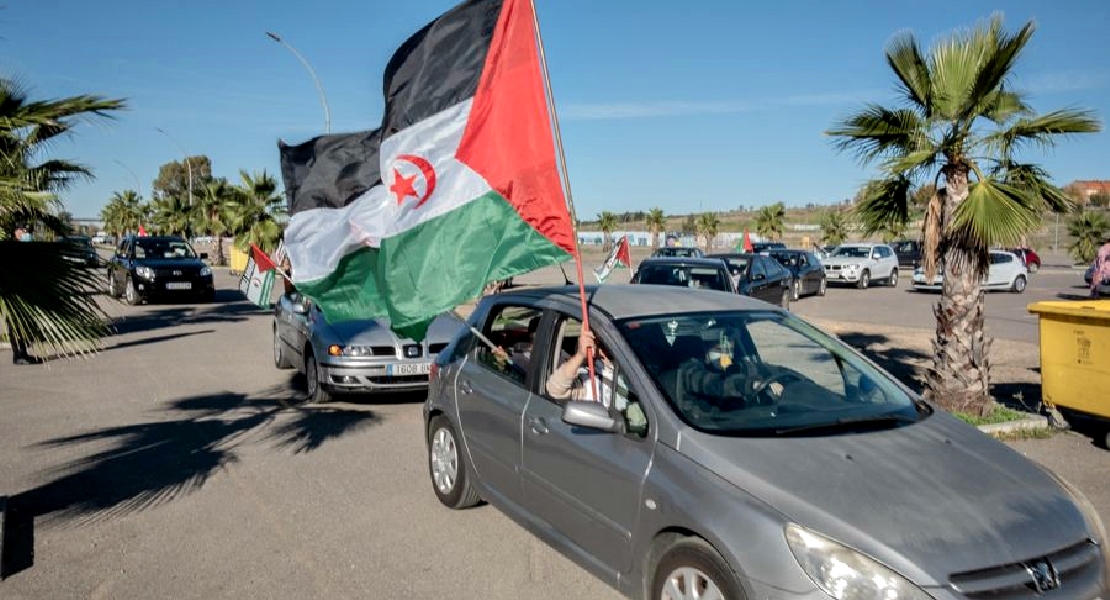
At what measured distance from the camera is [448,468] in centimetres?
576

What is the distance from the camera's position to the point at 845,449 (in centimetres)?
346

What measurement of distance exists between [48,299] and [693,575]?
4.47m

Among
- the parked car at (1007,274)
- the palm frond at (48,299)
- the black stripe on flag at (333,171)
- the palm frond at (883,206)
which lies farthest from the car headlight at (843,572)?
the parked car at (1007,274)

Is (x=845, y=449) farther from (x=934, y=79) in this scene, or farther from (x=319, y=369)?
(x=319, y=369)

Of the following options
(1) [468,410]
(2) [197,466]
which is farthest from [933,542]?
(2) [197,466]

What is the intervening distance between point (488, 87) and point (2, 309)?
135 inches

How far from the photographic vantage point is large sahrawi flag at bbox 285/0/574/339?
5.25 m

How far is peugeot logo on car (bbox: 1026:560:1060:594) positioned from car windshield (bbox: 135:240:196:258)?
83.1 feet

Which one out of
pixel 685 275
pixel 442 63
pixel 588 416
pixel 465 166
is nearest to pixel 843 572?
pixel 588 416

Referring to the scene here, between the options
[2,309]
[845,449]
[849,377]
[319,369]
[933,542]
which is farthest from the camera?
[319,369]

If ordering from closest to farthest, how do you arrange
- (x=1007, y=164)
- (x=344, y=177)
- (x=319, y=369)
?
(x=344, y=177)
(x=1007, y=164)
(x=319, y=369)

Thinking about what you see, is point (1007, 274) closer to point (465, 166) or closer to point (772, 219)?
point (465, 166)

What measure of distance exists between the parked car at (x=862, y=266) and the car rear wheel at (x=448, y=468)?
2901cm

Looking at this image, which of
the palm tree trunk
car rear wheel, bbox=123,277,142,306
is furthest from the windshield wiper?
car rear wheel, bbox=123,277,142,306
